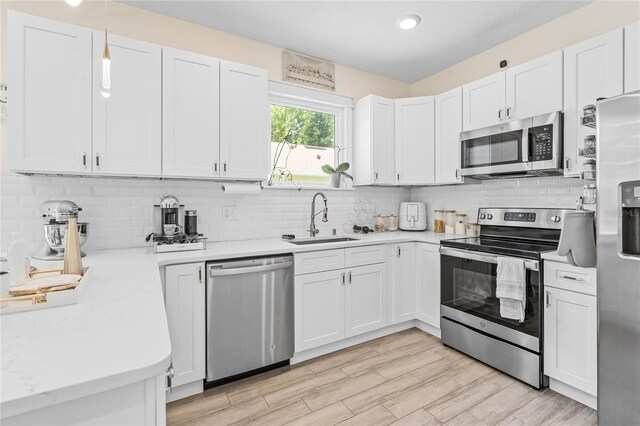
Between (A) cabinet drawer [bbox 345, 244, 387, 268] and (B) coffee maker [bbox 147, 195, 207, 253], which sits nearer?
(B) coffee maker [bbox 147, 195, 207, 253]

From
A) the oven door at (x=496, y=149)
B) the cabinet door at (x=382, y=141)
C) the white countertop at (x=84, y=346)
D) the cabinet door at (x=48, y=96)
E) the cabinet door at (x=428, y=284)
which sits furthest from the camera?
the cabinet door at (x=382, y=141)

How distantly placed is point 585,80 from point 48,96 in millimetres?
3546

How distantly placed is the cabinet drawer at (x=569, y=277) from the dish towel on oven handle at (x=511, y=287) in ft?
0.46

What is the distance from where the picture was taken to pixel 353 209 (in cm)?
355

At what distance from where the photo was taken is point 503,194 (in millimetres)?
3012

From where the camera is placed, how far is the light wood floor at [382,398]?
1850 millimetres

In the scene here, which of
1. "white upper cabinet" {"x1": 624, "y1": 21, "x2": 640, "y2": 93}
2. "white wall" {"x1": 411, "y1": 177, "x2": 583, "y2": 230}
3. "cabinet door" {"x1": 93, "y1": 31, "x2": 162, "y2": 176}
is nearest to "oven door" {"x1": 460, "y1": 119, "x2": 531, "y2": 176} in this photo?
"white wall" {"x1": 411, "y1": 177, "x2": 583, "y2": 230}

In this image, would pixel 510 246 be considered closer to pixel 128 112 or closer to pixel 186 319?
pixel 186 319

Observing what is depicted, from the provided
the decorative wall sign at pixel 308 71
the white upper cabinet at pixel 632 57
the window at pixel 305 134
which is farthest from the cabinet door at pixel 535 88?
the decorative wall sign at pixel 308 71

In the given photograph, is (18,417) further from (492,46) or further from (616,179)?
(492,46)

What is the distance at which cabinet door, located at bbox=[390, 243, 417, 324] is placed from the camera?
2.99m

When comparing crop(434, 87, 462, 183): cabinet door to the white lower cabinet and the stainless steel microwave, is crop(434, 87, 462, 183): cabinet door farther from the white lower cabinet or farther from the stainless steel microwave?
the white lower cabinet

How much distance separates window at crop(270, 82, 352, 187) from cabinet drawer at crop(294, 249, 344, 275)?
3.04 ft

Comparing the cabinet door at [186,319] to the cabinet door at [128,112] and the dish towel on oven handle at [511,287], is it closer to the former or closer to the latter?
the cabinet door at [128,112]
